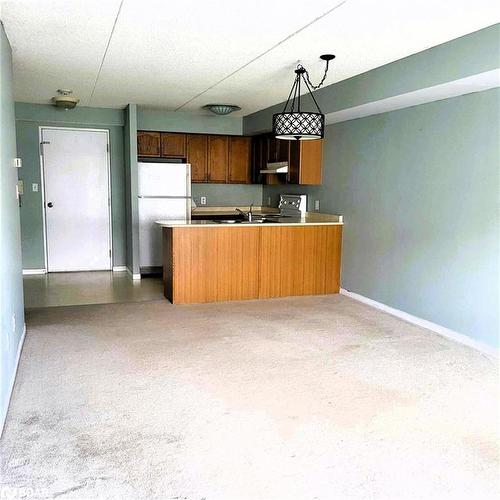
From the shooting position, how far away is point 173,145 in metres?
6.85

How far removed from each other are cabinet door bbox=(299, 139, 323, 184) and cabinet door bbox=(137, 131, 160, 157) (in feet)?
7.15

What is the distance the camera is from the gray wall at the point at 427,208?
3723 mm

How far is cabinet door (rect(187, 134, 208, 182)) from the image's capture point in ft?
22.9

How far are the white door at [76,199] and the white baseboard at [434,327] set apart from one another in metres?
3.71

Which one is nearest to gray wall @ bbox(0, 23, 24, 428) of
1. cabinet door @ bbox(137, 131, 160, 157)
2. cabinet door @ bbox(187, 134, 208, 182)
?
cabinet door @ bbox(137, 131, 160, 157)

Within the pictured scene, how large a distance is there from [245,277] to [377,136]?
2050mm

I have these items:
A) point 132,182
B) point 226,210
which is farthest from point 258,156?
point 132,182

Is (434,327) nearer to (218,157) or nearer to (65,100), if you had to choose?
(218,157)

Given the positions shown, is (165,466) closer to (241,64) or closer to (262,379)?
(262,379)

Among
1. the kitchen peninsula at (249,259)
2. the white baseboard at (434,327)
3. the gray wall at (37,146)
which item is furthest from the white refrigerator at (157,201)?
the white baseboard at (434,327)

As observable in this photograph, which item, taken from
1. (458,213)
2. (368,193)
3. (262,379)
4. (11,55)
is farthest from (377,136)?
(11,55)

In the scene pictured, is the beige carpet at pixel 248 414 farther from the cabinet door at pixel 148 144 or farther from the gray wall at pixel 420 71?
the cabinet door at pixel 148 144

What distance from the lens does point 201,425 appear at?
2.51 m

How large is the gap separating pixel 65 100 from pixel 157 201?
5.48 ft
